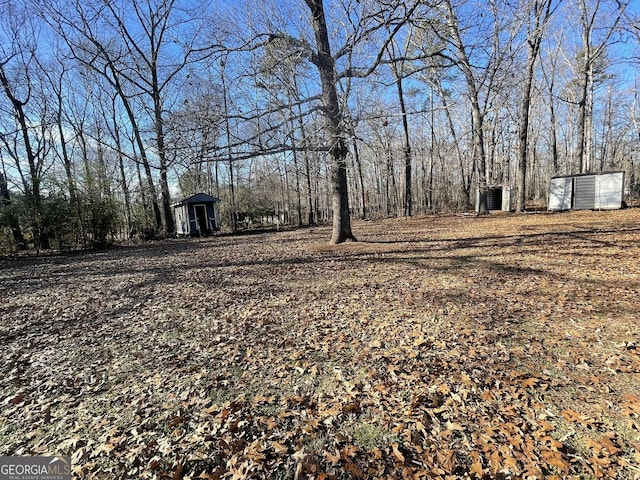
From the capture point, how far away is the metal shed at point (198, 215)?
1886 cm

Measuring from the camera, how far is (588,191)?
15.5m

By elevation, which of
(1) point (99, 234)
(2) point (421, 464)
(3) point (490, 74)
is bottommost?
(2) point (421, 464)

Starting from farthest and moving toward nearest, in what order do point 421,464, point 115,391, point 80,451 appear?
point 115,391
point 80,451
point 421,464

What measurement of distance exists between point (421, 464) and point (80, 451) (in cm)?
236

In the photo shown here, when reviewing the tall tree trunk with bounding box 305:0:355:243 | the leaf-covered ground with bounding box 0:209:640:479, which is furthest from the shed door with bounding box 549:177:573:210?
the tall tree trunk with bounding box 305:0:355:243

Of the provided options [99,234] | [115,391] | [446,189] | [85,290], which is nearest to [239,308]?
[115,391]


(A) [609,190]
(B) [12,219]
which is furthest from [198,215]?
(A) [609,190]

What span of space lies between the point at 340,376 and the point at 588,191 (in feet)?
60.4

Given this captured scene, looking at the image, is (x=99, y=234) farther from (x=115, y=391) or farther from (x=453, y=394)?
(x=453, y=394)

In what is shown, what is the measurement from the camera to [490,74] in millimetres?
7535

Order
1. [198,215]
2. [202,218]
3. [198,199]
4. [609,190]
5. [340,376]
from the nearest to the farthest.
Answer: [340,376] < [609,190] < [198,199] < [198,215] < [202,218]

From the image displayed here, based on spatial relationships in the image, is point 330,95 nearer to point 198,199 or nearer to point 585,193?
point 198,199

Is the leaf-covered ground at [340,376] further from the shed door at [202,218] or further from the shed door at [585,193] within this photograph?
the shed door at [202,218]

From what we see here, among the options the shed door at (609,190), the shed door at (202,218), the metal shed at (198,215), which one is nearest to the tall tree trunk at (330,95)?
the metal shed at (198,215)
